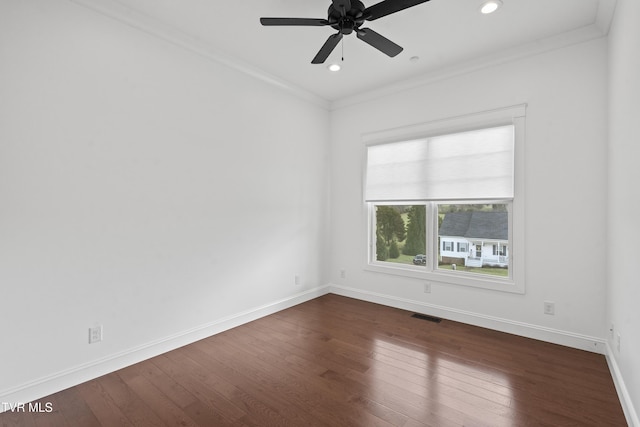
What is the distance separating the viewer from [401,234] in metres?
4.29

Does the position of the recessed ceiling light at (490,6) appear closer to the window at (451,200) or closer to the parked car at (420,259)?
the window at (451,200)

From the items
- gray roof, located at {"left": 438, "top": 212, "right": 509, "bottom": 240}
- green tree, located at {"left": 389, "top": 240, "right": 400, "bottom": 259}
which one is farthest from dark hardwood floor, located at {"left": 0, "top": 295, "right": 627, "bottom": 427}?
green tree, located at {"left": 389, "top": 240, "right": 400, "bottom": 259}

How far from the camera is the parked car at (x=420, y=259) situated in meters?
4.06

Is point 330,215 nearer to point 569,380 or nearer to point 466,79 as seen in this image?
point 466,79

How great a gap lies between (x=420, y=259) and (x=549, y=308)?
56.0 inches

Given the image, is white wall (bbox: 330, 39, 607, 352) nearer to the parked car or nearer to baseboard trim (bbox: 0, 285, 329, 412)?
the parked car

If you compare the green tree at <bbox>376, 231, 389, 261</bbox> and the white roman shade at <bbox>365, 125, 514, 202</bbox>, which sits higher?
the white roman shade at <bbox>365, 125, 514, 202</bbox>

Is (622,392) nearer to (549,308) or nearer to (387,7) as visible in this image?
(549,308)

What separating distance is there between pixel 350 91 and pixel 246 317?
3.31m

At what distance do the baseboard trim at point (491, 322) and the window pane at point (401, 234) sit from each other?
1.74ft

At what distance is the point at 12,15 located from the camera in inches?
83.7

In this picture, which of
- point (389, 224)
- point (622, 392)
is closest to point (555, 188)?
point (622, 392)

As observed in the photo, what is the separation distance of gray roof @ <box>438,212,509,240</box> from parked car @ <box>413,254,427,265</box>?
38cm

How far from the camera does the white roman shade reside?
3.40 meters
